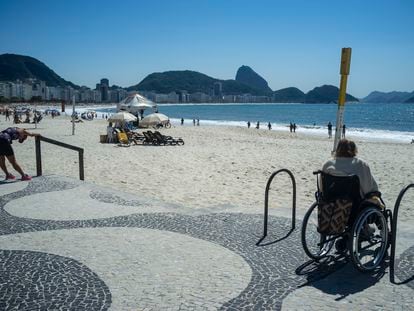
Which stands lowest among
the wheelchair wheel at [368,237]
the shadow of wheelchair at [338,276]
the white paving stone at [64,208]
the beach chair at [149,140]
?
the beach chair at [149,140]

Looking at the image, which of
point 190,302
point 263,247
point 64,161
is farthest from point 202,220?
point 64,161

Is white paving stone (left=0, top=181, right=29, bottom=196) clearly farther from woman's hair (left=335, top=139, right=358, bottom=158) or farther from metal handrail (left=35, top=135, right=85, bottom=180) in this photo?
woman's hair (left=335, top=139, right=358, bottom=158)

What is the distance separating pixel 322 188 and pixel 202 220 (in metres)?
2.05

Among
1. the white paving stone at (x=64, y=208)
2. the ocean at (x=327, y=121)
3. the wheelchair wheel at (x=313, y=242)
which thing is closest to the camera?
the wheelchair wheel at (x=313, y=242)

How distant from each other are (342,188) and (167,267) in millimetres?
1807

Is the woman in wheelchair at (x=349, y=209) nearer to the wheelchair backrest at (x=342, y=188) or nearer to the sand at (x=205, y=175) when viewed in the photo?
the wheelchair backrest at (x=342, y=188)

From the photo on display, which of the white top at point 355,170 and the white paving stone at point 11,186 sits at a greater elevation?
the white top at point 355,170

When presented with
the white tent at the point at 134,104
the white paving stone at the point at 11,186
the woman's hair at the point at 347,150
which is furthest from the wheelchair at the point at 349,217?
the white tent at the point at 134,104

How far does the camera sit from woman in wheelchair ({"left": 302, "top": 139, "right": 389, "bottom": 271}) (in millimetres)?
3719

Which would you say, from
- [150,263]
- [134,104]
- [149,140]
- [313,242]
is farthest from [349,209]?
[134,104]

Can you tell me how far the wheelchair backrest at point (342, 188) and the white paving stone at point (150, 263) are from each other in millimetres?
1071

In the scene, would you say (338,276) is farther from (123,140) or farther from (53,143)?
(123,140)

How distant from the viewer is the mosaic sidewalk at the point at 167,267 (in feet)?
10.3

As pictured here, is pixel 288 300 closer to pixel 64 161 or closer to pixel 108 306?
pixel 108 306
